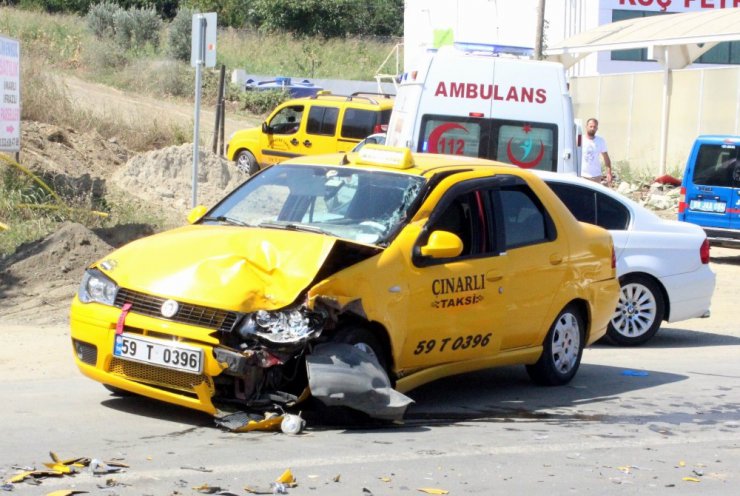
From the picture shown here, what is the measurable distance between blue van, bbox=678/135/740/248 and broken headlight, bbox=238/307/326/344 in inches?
520

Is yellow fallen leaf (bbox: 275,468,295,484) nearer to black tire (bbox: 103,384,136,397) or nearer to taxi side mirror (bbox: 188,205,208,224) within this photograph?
black tire (bbox: 103,384,136,397)

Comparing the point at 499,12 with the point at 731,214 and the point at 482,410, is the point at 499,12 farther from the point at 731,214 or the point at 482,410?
the point at 482,410

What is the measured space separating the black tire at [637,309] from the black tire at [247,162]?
54.8 ft

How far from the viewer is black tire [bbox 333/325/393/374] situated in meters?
7.07

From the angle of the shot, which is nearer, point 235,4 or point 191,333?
point 191,333

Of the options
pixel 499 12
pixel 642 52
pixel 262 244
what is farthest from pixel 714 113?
pixel 262 244

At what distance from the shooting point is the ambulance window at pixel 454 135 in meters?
14.4

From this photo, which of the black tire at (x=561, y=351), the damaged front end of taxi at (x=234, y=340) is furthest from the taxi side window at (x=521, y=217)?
the damaged front end of taxi at (x=234, y=340)

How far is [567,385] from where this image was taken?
365 inches

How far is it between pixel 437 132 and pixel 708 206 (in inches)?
254

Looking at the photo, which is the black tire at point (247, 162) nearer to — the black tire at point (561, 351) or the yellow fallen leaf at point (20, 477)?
the black tire at point (561, 351)

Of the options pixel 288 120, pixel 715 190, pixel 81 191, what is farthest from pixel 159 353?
pixel 288 120

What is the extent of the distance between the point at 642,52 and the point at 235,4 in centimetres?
3007

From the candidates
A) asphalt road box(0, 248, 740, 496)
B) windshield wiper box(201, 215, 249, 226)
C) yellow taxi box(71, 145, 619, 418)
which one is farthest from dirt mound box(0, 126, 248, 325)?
yellow taxi box(71, 145, 619, 418)
